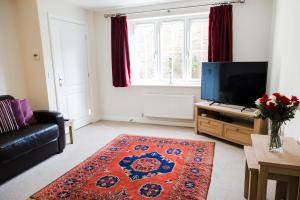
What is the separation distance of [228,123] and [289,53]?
140cm

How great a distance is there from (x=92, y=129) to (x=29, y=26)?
7.11 feet

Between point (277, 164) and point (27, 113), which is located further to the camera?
point (27, 113)

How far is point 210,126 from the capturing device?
3.61 m

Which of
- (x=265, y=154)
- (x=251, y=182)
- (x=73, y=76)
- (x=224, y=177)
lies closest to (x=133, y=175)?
(x=224, y=177)

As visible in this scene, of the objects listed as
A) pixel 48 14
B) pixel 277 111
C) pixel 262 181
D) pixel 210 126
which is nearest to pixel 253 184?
pixel 262 181

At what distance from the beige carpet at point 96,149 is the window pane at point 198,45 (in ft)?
4.18

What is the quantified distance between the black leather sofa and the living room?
0.05ft

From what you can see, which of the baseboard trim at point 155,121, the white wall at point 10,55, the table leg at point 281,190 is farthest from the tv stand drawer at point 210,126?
the white wall at point 10,55

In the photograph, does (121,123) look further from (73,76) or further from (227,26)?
(227,26)

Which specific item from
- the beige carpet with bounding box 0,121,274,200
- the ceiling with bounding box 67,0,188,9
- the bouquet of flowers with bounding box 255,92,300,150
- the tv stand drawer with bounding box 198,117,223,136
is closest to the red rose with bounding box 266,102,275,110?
the bouquet of flowers with bounding box 255,92,300,150

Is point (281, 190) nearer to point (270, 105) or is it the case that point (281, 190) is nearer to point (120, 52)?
point (270, 105)

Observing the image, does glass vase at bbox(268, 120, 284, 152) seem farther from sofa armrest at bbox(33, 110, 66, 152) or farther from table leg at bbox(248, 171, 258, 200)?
sofa armrest at bbox(33, 110, 66, 152)

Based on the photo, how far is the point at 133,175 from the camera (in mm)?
2486

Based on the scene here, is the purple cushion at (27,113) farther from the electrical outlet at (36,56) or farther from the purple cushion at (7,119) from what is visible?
the electrical outlet at (36,56)
